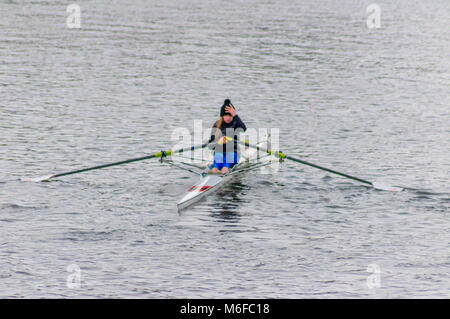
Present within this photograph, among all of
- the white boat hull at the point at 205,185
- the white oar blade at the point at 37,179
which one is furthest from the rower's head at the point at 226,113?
the white oar blade at the point at 37,179

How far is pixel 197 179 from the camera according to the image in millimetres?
31047

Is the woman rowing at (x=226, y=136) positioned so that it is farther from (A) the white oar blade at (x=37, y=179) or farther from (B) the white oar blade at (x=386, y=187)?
(A) the white oar blade at (x=37, y=179)

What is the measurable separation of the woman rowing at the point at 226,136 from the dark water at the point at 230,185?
1118 mm

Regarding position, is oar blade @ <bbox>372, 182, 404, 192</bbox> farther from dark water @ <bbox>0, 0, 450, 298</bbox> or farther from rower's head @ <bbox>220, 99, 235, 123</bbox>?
rower's head @ <bbox>220, 99, 235, 123</bbox>

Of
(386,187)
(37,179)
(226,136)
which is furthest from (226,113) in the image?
(37,179)

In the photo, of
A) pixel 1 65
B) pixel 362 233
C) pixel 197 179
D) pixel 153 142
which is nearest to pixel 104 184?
pixel 197 179

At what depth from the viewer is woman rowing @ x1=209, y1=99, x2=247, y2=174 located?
2961cm

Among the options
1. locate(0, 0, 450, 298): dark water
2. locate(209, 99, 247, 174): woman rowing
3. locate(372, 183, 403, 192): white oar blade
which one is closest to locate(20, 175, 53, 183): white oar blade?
locate(0, 0, 450, 298): dark water

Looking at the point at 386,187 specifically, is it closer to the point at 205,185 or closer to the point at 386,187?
the point at 386,187

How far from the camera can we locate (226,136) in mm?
29688

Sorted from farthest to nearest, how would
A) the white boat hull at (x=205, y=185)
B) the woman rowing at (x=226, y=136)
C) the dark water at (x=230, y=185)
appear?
the woman rowing at (x=226, y=136), the white boat hull at (x=205, y=185), the dark water at (x=230, y=185)

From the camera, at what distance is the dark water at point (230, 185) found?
21.0 meters

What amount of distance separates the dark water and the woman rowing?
112cm

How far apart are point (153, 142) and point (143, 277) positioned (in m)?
17.8
